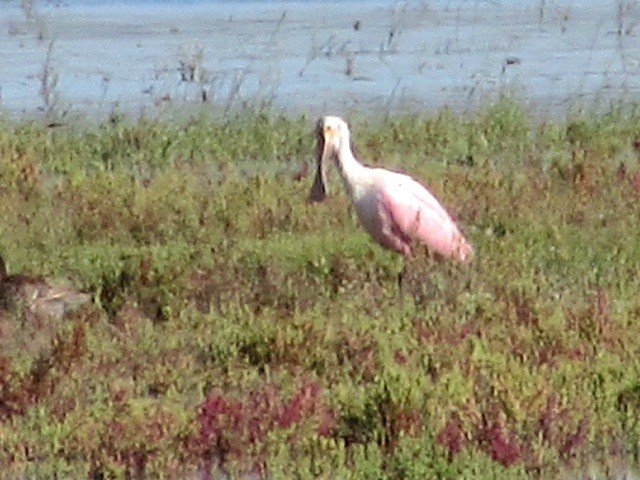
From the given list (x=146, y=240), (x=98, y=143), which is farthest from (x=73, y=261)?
(x=98, y=143)

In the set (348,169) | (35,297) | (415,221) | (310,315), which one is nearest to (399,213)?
(415,221)

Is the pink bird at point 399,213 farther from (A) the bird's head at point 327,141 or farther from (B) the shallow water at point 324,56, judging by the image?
(B) the shallow water at point 324,56

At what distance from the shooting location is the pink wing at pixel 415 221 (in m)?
9.83

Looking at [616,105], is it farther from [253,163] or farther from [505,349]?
[505,349]

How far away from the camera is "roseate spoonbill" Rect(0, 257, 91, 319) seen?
8891mm

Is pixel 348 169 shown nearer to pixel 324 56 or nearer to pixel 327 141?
pixel 327 141

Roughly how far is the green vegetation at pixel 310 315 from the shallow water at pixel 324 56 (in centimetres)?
275

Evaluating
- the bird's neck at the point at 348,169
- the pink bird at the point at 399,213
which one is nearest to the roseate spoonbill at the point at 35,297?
the pink bird at the point at 399,213

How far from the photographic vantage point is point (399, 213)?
999 centimetres

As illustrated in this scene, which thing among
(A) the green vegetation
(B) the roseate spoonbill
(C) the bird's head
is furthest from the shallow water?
(B) the roseate spoonbill

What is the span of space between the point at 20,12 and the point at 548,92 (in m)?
11.0

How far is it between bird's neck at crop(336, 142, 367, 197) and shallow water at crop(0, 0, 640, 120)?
5389 millimetres

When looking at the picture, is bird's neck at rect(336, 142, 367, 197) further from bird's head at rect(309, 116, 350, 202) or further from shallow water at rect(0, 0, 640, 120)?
shallow water at rect(0, 0, 640, 120)

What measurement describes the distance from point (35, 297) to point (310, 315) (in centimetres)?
121
